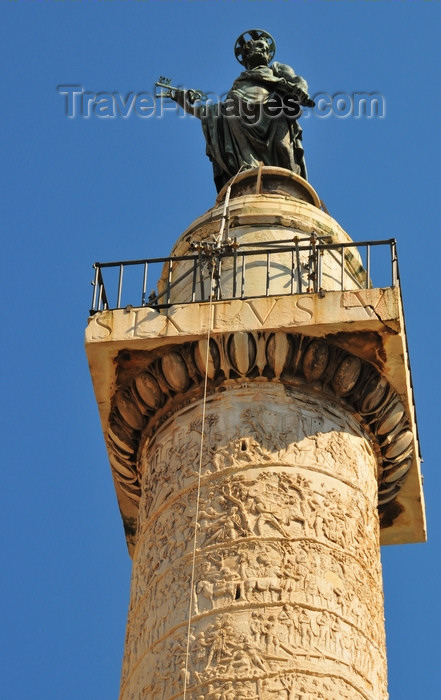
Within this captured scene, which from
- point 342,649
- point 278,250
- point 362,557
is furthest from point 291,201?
point 342,649

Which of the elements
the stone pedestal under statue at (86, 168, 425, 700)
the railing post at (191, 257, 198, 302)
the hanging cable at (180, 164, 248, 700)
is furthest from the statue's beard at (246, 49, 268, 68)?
the railing post at (191, 257, 198, 302)

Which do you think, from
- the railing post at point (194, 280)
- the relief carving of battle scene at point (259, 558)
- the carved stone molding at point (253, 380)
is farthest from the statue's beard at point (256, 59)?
the relief carving of battle scene at point (259, 558)

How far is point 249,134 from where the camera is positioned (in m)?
17.1

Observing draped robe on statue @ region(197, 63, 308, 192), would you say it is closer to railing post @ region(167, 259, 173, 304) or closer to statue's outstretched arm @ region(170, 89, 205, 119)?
statue's outstretched arm @ region(170, 89, 205, 119)

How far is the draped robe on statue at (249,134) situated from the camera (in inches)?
672

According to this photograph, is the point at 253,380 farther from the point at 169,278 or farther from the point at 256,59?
the point at 256,59

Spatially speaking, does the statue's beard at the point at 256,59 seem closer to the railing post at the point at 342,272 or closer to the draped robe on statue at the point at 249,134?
the draped robe on statue at the point at 249,134

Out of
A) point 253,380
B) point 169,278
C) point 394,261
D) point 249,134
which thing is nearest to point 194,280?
point 169,278

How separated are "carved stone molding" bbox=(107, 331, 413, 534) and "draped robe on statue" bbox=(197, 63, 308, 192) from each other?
4.22 metres

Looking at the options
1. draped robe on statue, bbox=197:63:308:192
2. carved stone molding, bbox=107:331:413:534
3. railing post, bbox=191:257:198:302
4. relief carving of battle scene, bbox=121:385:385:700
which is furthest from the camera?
draped robe on statue, bbox=197:63:308:192

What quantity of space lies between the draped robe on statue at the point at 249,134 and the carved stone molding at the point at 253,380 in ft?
13.8

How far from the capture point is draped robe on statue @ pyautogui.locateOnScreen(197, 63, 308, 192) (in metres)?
17.1

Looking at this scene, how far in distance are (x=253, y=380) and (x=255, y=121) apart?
5.09 meters

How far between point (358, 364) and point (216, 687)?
10.9 ft
